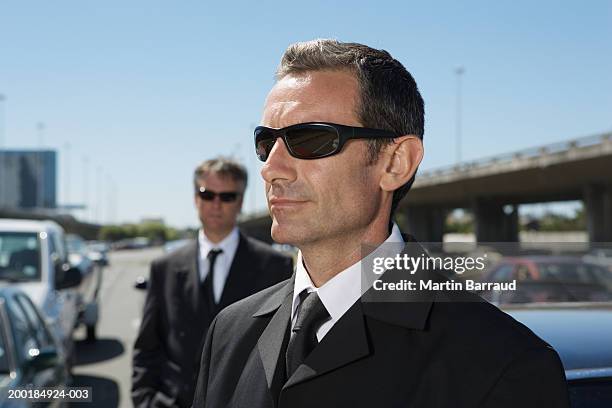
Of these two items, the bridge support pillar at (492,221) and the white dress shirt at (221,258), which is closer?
the white dress shirt at (221,258)

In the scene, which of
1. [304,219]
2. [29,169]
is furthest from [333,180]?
[29,169]

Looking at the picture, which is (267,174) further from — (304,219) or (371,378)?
(371,378)

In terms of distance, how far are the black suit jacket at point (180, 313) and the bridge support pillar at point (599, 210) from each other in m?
44.5

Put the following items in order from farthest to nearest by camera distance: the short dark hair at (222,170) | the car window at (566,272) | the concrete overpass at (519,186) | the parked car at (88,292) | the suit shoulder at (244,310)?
the concrete overpass at (519,186) → the parked car at (88,292) → the car window at (566,272) → the short dark hair at (222,170) → the suit shoulder at (244,310)

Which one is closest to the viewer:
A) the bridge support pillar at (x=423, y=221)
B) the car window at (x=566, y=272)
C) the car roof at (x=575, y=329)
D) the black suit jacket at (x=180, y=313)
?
the car roof at (x=575, y=329)

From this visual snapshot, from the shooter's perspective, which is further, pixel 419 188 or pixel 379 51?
pixel 419 188

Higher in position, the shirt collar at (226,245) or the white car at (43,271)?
the shirt collar at (226,245)

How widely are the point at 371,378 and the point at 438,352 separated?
0.16 m

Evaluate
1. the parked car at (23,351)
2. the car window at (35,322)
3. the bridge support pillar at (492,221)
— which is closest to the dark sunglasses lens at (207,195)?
the parked car at (23,351)

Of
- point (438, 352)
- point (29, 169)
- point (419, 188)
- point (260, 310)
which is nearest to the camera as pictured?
point (438, 352)

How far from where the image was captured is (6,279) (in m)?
8.28

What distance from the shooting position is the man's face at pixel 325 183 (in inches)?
73.3

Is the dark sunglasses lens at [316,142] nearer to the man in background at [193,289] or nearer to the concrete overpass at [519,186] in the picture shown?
the man in background at [193,289]

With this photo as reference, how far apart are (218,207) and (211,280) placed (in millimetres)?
542
